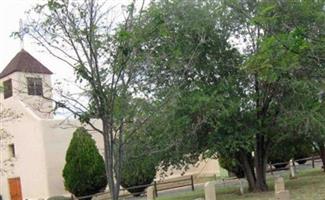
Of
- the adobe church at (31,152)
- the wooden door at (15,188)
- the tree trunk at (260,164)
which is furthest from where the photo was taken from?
the wooden door at (15,188)

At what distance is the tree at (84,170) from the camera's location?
3291 cm

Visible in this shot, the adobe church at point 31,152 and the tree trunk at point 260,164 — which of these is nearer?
the tree trunk at point 260,164

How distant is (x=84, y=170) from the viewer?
32938mm

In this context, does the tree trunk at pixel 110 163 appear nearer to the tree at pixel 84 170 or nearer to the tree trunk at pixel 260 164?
the tree trunk at pixel 260 164

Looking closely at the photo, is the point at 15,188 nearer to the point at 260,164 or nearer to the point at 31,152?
the point at 31,152

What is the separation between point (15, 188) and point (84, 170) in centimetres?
666

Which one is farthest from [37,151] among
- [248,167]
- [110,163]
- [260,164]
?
[110,163]

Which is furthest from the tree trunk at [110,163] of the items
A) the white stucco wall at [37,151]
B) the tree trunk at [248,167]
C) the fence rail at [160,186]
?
the white stucco wall at [37,151]

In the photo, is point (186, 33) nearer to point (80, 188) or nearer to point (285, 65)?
point (285, 65)

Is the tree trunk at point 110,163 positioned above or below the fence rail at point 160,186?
above

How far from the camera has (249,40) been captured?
22703 millimetres

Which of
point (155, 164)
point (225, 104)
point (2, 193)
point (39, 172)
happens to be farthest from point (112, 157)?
point (2, 193)

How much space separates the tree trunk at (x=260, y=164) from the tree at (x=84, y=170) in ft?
36.6

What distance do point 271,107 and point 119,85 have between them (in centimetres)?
1674
